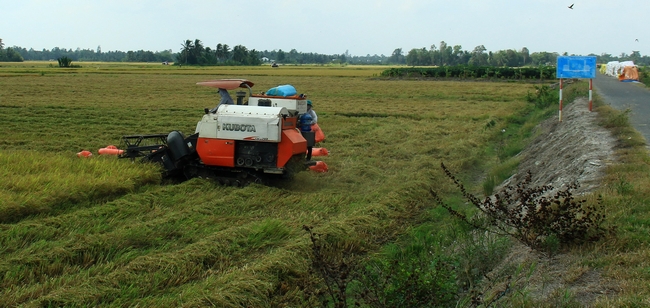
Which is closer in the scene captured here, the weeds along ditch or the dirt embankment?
the dirt embankment

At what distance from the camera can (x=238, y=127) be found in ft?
31.6

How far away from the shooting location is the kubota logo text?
958cm

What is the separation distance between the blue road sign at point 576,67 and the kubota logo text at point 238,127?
32.4ft

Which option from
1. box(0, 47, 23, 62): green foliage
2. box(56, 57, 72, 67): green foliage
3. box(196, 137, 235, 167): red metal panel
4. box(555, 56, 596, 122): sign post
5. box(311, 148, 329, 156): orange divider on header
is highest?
box(0, 47, 23, 62): green foliage

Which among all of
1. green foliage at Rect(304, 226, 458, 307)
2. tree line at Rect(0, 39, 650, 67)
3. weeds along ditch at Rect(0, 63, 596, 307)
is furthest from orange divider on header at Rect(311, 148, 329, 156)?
tree line at Rect(0, 39, 650, 67)

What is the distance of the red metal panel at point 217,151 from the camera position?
9.74 m

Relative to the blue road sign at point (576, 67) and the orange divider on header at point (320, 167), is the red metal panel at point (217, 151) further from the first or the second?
the blue road sign at point (576, 67)

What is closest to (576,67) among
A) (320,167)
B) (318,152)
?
(318,152)

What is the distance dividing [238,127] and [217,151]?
559 millimetres

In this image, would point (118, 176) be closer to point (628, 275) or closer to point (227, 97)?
point (227, 97)

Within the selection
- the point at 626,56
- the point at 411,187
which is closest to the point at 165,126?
the point at 411,187

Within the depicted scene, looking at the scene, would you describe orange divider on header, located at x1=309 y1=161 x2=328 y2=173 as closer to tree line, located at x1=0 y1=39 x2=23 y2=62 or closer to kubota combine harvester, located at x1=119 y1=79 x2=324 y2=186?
kubota combine harvester, located at x1=119 y1=79 x2=324 y2=186

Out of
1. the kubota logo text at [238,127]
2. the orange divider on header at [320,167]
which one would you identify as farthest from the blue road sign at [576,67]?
the kubota logo text at [238,127]

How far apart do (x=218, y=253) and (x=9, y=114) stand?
58.8ft
